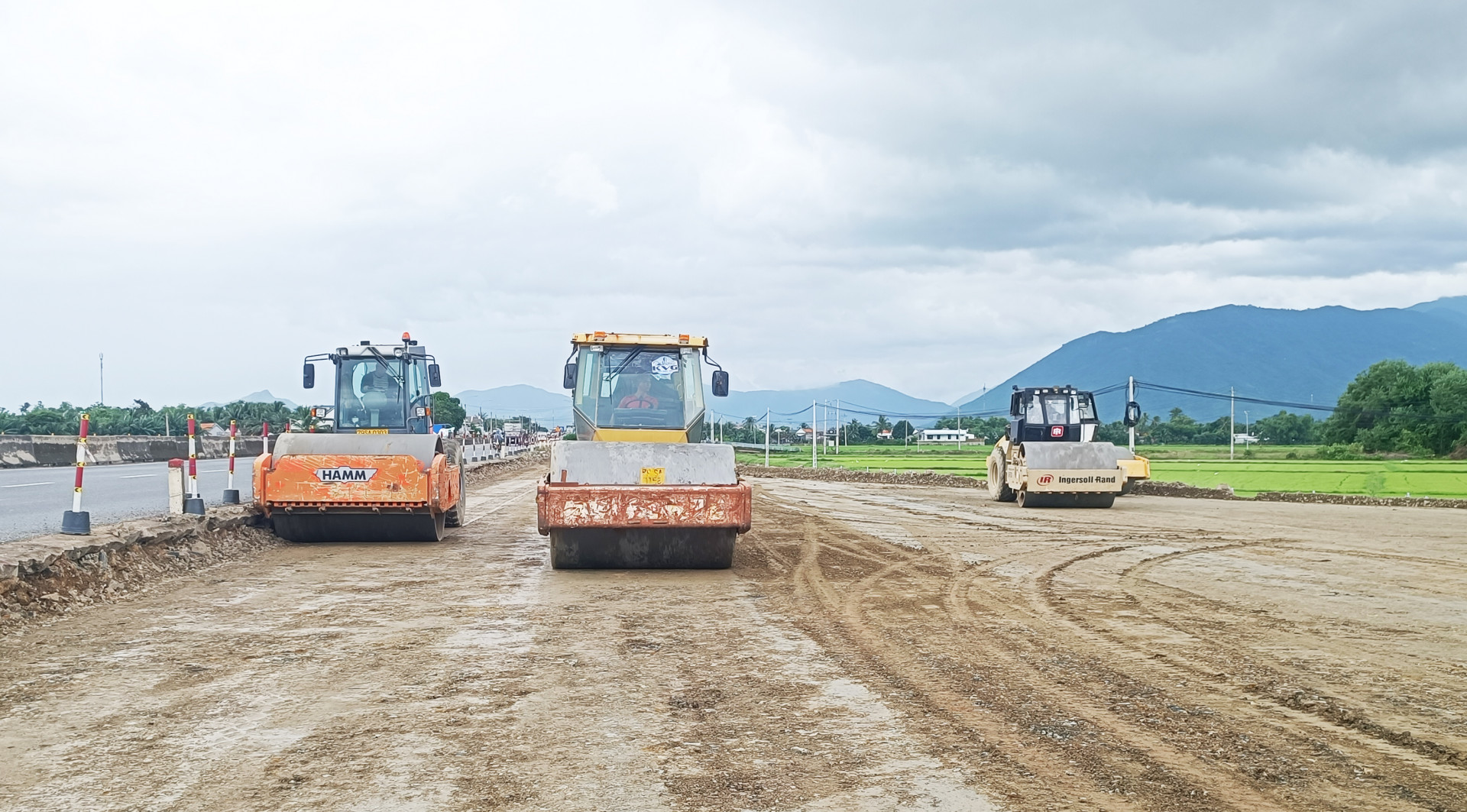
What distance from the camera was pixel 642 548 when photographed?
11391 mm

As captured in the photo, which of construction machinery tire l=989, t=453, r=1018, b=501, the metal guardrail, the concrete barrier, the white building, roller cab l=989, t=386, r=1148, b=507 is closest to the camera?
roller cab l=989, t=386, r=1148, b=507

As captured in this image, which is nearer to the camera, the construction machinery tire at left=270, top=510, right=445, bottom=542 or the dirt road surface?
the dirt road surface

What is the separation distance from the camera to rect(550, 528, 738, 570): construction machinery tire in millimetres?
11227

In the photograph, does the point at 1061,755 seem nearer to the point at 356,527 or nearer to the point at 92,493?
the point at 356,527

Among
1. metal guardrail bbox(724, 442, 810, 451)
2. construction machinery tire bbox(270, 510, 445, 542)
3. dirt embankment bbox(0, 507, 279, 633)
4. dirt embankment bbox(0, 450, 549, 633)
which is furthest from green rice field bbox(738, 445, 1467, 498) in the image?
dirt embankment bbox(0, 507, 279, 633)

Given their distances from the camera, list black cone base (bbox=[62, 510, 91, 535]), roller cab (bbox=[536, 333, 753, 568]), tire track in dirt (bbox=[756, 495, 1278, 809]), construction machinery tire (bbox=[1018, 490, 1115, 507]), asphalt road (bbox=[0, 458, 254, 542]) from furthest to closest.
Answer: construction machinery tire (bbox=[1018, 490, 1115, 507]), asphalt road (bbox=[0, 458, 254, 542]), roller cab (bbox=[536, 333, 753, 568]), black cone base (bbox=[62, 510, 91, 535]), tire track in dirt (bbox=[756, 495, 1278, 809])

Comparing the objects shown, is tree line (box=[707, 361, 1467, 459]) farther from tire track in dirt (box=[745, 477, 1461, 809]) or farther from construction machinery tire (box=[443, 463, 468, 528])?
tire track in dirt (box=[745, 477, 1461, 809])

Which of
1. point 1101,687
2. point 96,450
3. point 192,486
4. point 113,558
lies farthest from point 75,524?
point 96,450

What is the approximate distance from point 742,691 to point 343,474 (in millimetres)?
8537

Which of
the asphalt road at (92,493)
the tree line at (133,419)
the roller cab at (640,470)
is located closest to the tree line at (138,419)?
the tree line at (133,419)

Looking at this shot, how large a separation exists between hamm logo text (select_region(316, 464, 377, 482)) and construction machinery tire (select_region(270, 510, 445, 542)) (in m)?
0.70

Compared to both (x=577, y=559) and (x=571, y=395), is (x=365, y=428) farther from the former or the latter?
(x=577, y=559)

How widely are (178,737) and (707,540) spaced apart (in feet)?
22.3

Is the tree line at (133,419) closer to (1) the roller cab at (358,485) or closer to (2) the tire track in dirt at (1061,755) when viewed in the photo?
(1) the roller cab at (358,485)
